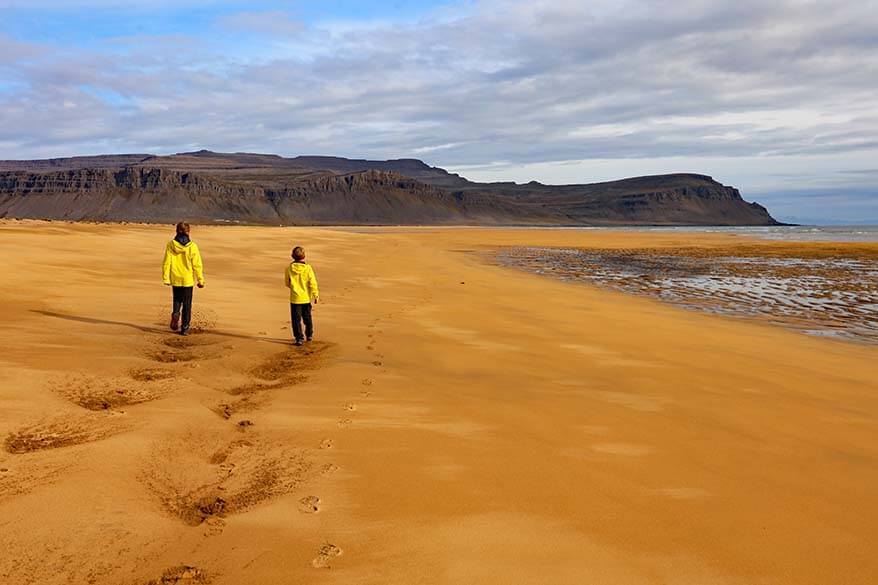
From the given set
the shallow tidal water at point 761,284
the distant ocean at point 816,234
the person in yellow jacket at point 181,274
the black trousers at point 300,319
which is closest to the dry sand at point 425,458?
the black trousers at point 300,319

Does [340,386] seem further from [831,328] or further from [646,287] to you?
[646,287]

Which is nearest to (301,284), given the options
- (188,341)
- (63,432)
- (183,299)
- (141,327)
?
(188,341)

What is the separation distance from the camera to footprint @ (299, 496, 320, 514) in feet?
12.8

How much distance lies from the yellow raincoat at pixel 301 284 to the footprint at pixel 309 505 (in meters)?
6.06

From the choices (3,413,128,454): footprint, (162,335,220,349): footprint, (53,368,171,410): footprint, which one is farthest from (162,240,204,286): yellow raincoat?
(3,413,128,454): footprint

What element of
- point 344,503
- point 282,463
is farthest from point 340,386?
point 344,503

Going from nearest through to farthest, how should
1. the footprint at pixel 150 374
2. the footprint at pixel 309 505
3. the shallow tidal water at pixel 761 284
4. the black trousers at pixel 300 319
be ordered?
the footprint at pixel 309 505, the footprint at pixel 150 374, the black trousers at pixel 300 319, the shallow tidal water at pixel 761 284

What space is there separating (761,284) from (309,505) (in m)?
21.7

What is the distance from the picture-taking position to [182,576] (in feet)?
10.4

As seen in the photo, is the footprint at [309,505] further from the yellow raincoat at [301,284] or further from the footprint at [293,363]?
the yellow raincoat at [301,284]

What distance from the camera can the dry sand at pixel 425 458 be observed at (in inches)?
134

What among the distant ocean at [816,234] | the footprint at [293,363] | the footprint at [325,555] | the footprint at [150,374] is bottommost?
the footprint at [293,363]

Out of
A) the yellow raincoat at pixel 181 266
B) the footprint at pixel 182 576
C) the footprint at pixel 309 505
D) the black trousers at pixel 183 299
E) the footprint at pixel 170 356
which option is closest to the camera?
the footprint at pixel 182 576

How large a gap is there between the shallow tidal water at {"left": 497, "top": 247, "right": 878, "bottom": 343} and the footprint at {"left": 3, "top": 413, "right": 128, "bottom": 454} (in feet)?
40.2
